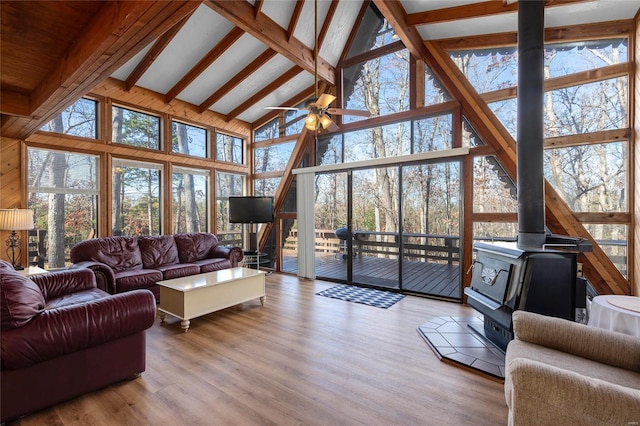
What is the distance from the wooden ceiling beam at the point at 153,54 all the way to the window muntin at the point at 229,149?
1.92 m

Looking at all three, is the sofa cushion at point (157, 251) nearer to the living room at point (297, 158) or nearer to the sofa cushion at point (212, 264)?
the sofa cushion at point (212, 264)

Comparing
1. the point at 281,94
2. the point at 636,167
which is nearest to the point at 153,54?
the point at 281,94

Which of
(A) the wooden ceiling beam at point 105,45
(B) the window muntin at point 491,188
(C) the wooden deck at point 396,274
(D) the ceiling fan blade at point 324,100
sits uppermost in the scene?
(D) the ceiling fan blade at point 324,100

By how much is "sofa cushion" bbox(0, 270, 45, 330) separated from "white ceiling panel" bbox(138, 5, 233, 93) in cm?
372

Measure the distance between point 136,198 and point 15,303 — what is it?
3.70m

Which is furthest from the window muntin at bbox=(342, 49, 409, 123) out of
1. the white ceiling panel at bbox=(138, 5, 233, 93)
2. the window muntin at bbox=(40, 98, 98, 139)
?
the window muntin at bbox=(40, 98, 98, 139)

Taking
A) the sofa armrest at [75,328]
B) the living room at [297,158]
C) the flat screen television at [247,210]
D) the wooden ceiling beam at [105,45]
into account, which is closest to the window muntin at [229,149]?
the living room at [297,158]

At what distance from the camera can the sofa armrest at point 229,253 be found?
207 inches

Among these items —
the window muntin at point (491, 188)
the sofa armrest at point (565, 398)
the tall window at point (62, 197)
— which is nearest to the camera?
the sofa armrest at point (565, 398)

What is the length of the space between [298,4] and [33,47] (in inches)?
125

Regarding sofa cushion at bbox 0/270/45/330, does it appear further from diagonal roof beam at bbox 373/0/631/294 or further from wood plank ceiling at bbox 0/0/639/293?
diagonal roof beam at bbox 373/0/631/294

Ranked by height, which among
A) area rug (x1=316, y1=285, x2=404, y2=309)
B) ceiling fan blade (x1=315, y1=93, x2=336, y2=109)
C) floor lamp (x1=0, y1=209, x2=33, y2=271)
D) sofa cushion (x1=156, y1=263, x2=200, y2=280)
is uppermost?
ceiling fan blade (x1=315, y1=93, x2=336, y2=109)

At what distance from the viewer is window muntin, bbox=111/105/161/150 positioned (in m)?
4.86

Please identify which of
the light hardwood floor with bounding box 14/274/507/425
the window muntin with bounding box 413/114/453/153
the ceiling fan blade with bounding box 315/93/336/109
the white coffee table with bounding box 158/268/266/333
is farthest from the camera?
the window muntin with bounding box 413/114/453/153
